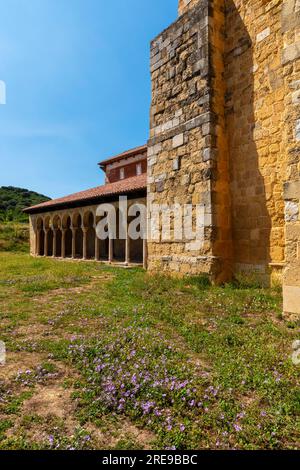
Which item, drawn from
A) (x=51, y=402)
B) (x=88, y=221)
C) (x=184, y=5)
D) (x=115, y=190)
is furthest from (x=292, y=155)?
(x=88, y=221)

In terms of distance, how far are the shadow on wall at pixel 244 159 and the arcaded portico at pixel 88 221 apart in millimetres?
8066

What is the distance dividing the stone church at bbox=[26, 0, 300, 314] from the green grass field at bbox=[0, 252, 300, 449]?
5.36ft

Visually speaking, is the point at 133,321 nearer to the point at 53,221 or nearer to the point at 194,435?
the point at 194,435

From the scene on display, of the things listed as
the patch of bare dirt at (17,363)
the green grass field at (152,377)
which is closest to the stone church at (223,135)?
the green grass field at (152,377)

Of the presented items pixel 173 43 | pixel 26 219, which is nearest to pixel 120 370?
pixel 173 43

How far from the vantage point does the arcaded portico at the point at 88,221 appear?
17.5m

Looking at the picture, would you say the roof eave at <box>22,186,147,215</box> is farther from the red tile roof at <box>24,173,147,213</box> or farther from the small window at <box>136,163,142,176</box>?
the small window at <box>136,163,142,176</box>

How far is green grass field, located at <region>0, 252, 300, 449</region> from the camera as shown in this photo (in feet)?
7.25

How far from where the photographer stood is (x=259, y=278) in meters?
6.53

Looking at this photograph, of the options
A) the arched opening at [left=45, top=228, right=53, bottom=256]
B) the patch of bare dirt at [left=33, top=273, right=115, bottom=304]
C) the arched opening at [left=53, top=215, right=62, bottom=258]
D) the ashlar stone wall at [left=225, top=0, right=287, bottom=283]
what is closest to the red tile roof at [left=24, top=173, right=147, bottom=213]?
the arched opening at [left=53, top=215, right=62, bottom=258]

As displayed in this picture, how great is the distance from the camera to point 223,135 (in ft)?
24.1

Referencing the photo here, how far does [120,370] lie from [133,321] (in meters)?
1.70

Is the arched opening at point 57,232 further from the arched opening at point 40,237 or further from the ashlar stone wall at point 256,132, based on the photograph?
the ashlar stone wall at point 256,132

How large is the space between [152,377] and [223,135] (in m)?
6.14
